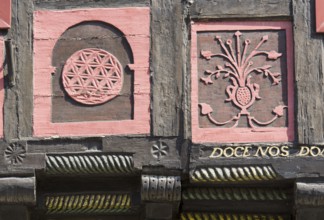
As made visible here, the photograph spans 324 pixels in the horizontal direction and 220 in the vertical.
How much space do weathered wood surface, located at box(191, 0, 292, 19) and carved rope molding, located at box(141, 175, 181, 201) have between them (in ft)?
3.91

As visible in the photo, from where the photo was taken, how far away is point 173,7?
1084cm

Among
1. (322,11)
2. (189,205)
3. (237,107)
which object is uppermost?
(322,11)

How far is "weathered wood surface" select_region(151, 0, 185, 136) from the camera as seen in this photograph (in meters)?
10.6

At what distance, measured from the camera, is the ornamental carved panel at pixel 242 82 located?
418 inches

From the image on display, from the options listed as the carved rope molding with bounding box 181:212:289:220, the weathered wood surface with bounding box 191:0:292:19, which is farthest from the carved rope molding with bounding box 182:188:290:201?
the weathered wood surface with bounding box 191:0:292:19

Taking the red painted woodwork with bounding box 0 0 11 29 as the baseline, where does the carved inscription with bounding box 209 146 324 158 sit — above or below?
below

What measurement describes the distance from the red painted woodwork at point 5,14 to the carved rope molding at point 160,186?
1.48m

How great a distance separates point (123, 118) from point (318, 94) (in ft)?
4.48

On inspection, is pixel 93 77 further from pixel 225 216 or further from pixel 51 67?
pixel 225 216

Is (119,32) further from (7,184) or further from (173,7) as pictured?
(7,184)

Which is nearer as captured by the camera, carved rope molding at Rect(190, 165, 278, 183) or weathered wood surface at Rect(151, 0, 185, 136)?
carved rope molding at Rect(190, 165, 278, 183)

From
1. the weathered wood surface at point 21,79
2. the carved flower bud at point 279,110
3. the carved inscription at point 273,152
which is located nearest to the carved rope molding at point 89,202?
the weathered wood surface at point 21,79

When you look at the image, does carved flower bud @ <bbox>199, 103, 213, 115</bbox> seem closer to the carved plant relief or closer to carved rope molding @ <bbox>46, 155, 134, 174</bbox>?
the carved plant relief

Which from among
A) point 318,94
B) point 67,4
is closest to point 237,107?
point 318,94
